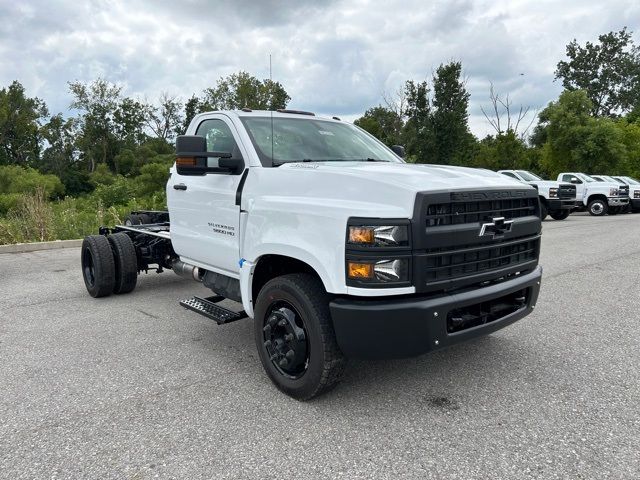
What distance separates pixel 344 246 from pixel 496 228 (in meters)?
1.06

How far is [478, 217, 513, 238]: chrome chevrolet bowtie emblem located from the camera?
10.3ft

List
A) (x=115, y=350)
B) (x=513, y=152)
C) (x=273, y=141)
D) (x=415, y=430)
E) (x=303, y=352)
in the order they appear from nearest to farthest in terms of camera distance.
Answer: (x=415, y=430) → (x=303, y=352) → (x=273, y=141) → (x=115, y=350) → (x=513, y=152)

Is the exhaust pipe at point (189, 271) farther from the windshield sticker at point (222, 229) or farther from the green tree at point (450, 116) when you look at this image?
the green tree at point (450, 116)

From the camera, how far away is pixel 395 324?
112 inches

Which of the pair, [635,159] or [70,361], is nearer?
[70,361]

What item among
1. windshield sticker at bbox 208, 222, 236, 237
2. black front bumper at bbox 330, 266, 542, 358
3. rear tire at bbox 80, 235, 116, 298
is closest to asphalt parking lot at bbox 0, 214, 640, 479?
black front bumper at bbox 330, 266, 542, 358

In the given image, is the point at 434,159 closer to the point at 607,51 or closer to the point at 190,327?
the point at 190,327

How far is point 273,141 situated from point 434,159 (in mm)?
34971

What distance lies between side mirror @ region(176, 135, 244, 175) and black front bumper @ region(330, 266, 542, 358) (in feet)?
5.04

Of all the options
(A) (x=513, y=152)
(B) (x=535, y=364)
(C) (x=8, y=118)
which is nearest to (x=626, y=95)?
(A) (x=513, y=152)

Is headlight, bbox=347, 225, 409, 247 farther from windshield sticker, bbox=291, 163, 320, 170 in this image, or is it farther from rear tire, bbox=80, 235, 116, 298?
rear tire, bbox=80, 235, 116, 298

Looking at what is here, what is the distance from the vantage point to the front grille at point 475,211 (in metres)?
2.92

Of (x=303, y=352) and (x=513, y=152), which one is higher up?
(x=513, y=152)

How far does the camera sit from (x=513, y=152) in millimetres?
36594
